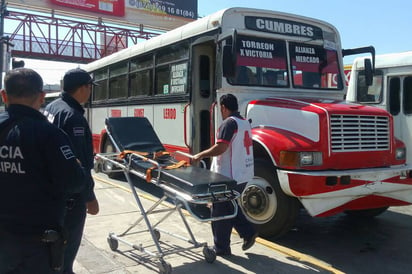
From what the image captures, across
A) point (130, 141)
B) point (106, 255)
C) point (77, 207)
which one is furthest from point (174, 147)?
point (77, 207)

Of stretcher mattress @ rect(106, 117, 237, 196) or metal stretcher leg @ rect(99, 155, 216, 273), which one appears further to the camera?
metal stretcher leg @ rect(99, 155, 216, 273)

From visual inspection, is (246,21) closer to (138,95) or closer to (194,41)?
(194,41)

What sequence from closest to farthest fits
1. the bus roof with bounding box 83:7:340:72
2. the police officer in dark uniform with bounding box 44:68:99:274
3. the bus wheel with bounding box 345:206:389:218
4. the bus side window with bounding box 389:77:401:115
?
the police officer in dark uniform with bounding box 44:68:99:274
the bus roof with bounding box 83:7:340:72
the bus wheel with bounding box 345:206:389:218
the bus side window with bounding box 389:77:401:115

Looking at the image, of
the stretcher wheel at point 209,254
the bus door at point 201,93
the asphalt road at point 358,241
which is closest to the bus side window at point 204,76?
the bus door at point 201,93

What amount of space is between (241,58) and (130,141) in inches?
79.8

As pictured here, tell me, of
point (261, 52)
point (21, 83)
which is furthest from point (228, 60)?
point (21, 83)

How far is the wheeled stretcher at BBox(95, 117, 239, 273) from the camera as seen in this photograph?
11.7 ft

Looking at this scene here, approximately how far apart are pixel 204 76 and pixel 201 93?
287mm

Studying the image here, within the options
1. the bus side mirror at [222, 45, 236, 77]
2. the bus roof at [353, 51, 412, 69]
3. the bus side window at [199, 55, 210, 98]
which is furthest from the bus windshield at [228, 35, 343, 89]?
the bus roof at [353, 51, 412, 69]

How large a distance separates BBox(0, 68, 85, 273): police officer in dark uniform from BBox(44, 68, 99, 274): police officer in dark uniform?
0.65 meters

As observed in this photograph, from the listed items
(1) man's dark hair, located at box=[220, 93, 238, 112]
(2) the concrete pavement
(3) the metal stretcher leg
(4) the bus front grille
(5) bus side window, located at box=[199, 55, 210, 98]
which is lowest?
(2) the concrete pavement

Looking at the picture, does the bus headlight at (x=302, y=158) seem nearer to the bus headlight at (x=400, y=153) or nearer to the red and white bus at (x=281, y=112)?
the red and white bus at (x=281, y=112)

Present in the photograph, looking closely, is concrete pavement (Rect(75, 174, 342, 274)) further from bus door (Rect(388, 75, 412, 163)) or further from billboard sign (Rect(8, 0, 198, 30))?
billboard sign (Rect(8, 0, 198, 30))

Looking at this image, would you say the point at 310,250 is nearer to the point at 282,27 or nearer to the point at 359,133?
the point at 359,133
